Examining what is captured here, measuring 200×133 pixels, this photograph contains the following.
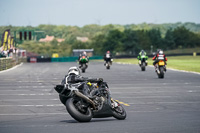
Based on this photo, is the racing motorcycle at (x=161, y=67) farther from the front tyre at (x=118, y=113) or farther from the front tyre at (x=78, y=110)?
the front tyre at (x=78, y=110)

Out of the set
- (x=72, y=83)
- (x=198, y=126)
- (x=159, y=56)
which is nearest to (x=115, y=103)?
(x=72, y=83)

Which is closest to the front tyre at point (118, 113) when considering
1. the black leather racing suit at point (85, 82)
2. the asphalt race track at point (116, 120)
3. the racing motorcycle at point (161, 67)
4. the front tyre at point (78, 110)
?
the asphalt race track at point (116, 120)

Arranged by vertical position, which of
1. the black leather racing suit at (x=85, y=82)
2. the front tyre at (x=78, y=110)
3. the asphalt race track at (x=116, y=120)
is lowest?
the asphalt race track at (x=116, y=120)

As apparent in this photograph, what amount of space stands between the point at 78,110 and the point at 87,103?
0.29 metres

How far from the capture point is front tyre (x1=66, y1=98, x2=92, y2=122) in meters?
10.5

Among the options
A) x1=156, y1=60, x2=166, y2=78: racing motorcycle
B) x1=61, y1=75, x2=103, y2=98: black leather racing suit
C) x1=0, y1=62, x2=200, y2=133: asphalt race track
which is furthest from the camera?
x1=156, y1=60, x2=166, y2=78: racing motorcycle

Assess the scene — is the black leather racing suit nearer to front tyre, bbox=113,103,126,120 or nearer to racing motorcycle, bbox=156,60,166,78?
front tyre, bbox=113,103,126,120

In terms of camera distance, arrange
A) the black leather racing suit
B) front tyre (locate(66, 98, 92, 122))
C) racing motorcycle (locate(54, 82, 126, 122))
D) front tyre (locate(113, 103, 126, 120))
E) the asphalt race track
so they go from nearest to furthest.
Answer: the asphalt race track → front tyre (locate(66, 98, 92, 122)) → racing motorcycle (locate(54, 82, 126, 122)) → the black leather racing suit → front tyre (locate(113, 103, 126, 120))

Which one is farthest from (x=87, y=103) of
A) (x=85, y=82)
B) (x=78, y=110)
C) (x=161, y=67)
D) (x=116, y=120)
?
(x=161, y=67)

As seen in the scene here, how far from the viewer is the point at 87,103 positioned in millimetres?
10898

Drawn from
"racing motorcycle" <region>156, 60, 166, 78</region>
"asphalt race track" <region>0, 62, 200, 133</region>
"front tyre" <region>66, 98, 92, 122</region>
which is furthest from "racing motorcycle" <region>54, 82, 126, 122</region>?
"racing motorcycle" <region>156, 60, 166, 78</region>

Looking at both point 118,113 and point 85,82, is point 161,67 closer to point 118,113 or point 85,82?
point 118,113

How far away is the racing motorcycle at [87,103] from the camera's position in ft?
35.0

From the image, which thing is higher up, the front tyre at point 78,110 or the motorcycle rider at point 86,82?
the motorcycle rider at point 86,82
